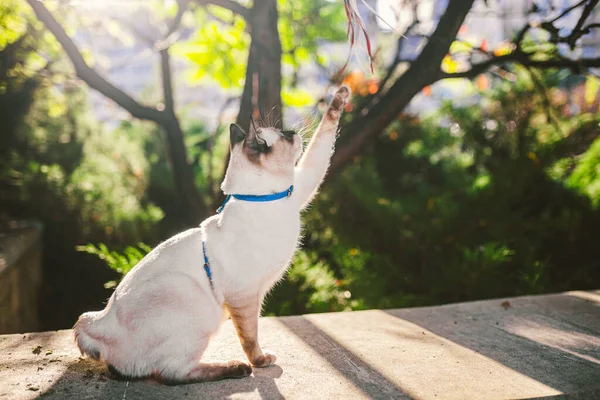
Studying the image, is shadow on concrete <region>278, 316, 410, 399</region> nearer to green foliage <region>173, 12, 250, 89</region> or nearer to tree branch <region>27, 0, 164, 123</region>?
tree branch <region>27, 0, 164, 123</region>

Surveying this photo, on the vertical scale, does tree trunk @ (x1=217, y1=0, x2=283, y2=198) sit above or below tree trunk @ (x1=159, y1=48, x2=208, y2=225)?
above

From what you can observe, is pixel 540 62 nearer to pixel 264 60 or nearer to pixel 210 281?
pixel 264 60

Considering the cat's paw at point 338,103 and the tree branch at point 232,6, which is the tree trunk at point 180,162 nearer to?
the tree branch at point 232,6

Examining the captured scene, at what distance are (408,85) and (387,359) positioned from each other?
2.31 meters

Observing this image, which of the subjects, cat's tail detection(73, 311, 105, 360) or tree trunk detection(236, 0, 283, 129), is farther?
tree trunk detection(236, 0, 283, 129)

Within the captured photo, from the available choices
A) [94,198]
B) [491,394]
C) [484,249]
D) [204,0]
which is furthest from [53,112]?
[491,394]

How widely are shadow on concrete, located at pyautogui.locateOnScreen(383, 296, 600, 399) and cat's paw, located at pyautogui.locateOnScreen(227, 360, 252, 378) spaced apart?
0.96 m

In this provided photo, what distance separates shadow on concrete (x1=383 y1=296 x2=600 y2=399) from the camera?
2.08m

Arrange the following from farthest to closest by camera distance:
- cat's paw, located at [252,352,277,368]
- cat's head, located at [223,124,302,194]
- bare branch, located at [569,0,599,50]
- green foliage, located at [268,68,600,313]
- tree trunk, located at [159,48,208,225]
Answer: tree trunk, located at [159,48,208,225] → green foliage, located at [268,68,600,313] → bare branch, located at [569,0,599,50] → cat's paw, located at [252,352,277,368] → cat's head, located at [223,124,302,194]

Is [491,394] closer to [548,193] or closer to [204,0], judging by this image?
[204,0]

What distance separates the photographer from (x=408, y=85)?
3.75 meters

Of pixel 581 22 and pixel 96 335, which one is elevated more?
pixel 581 22

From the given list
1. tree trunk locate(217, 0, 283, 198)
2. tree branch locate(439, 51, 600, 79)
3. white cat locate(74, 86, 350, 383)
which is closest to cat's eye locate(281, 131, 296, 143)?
white cat locate(74, 86, 350, 383)

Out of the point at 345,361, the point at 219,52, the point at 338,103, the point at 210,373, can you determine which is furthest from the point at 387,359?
the point at 219,52
